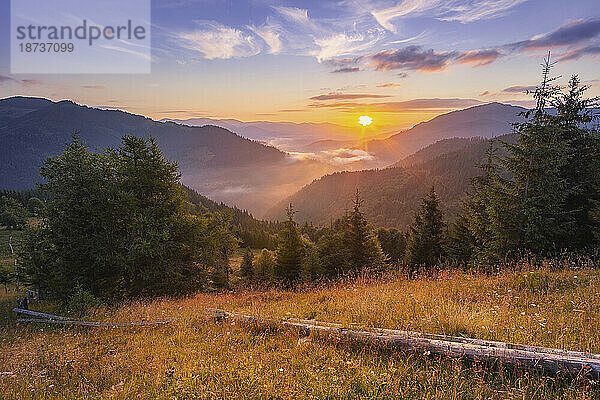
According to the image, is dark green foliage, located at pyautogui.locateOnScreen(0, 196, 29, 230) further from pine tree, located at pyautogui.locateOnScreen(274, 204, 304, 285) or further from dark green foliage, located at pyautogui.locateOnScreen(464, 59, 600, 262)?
dark green foliage, located at pyautogui.locateOnScreen(464, 59, 600, 262)

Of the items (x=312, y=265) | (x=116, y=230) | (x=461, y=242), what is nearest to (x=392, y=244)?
(x=461, y=242)

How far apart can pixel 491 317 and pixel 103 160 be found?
20.1m

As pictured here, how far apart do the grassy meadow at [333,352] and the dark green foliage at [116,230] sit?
23.8 ft

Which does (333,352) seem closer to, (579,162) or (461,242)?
(579,162)

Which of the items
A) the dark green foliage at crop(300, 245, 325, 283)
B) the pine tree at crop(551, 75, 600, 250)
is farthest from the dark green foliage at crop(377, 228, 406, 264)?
the pine tree at crop(551, 75, 600, 250)

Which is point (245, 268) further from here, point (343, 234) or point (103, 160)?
point (103, 160)

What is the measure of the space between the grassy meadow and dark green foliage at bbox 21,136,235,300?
23.8 ft

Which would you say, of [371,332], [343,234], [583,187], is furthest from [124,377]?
[343,234]

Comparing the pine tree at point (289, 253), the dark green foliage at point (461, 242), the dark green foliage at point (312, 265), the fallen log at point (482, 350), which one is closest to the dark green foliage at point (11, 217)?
the pine tree at point (289, 253)

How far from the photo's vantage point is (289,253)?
2888 centimetres

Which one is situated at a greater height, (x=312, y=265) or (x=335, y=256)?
(x=335, y=256)

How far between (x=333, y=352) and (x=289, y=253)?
23.4 meters

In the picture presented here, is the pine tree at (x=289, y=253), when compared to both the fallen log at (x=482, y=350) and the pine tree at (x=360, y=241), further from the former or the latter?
the fallen log at (x=482, y=350)

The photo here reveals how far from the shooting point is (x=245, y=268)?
4553 centimetres
